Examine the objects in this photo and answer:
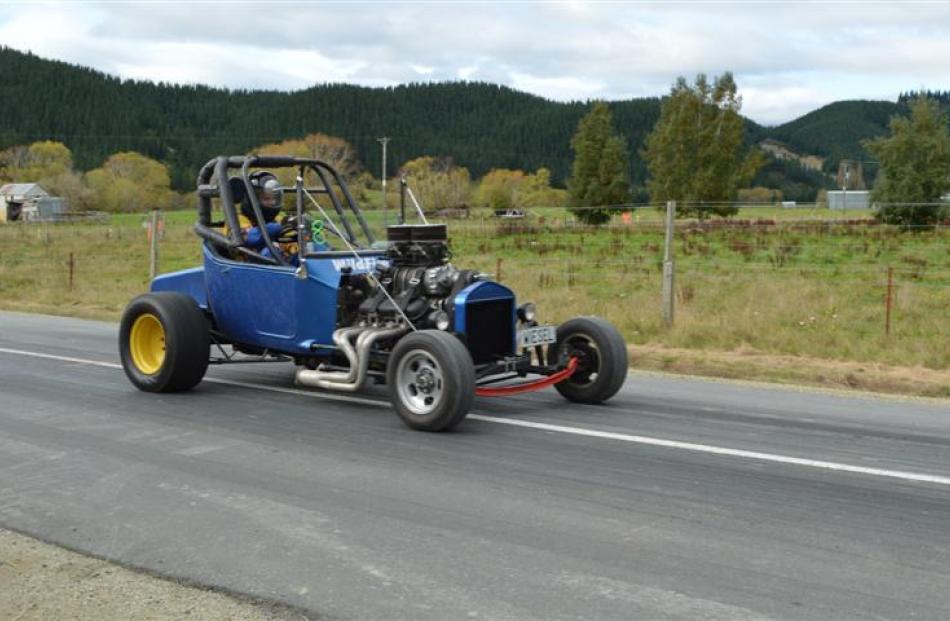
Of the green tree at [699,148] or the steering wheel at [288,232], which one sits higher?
the green tree at [699,148]

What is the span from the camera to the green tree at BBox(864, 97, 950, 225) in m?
44.8

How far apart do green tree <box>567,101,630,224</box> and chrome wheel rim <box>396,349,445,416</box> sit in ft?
181

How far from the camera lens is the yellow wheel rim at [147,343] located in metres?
9.66

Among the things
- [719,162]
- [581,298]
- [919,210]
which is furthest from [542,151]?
[581,298]

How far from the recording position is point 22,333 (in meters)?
14.7

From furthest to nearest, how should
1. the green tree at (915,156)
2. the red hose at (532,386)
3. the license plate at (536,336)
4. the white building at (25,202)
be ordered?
the white building at (25,202) → the green tree at (915,156) → the license plate at (536,336) → the red hose at (532,386)

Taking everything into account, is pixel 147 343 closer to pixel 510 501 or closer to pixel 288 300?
pixel 288 300

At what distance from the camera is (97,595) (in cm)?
442

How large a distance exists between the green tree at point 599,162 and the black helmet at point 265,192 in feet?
175

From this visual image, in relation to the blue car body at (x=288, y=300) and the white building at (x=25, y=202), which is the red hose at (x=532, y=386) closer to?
the blue car body at (x=288, y=300)

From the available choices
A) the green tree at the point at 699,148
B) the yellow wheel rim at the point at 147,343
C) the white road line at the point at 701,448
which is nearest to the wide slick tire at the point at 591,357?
the white road line at the point at 701,448

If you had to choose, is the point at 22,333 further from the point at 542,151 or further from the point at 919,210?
the point at 542,151

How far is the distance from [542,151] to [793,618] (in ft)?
592

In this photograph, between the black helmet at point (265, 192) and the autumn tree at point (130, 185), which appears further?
the autumn tree at point (130, 185)
